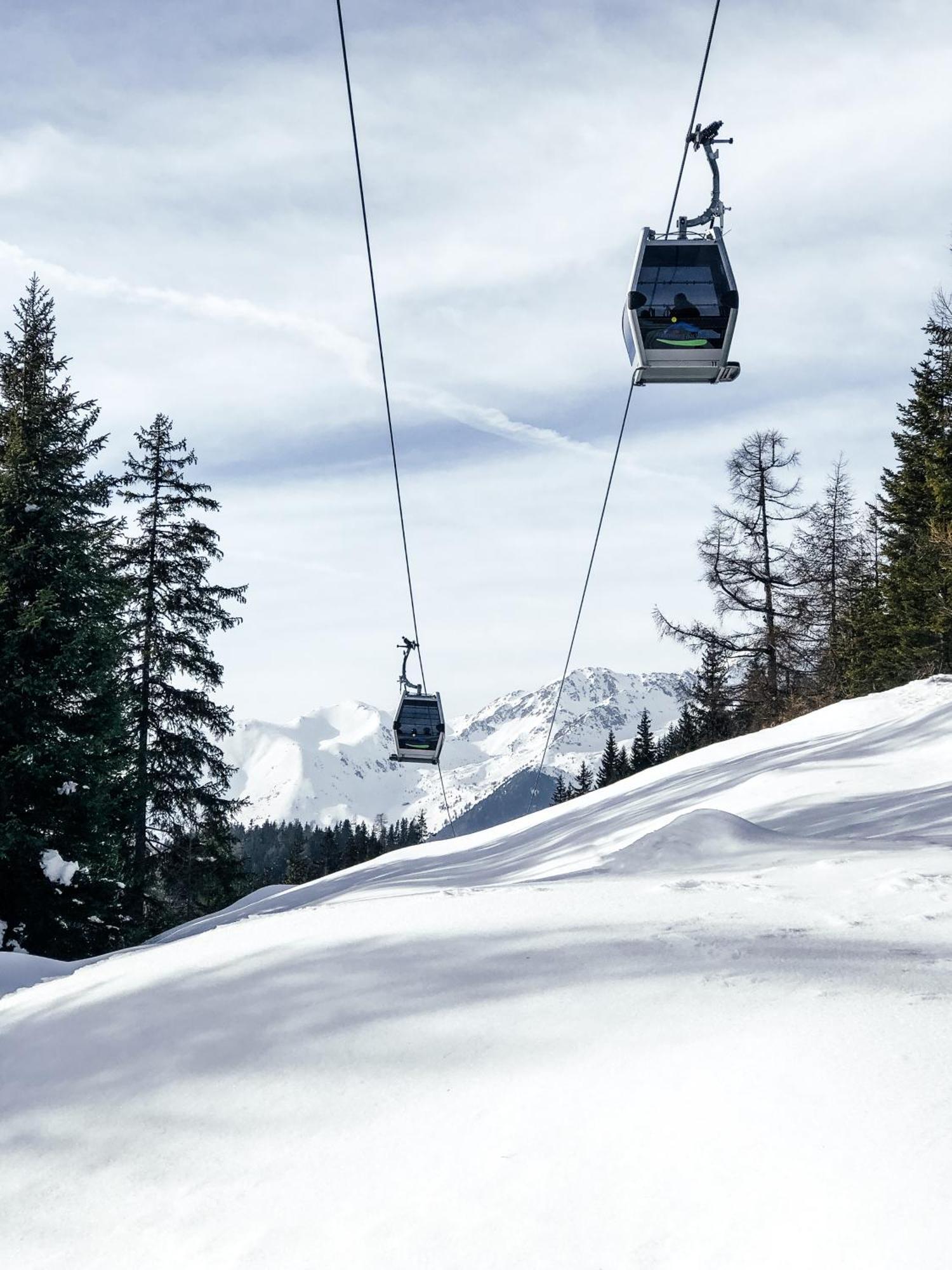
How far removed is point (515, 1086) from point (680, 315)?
7245 millimetres

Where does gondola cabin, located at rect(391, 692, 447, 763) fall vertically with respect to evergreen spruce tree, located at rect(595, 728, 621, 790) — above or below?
above

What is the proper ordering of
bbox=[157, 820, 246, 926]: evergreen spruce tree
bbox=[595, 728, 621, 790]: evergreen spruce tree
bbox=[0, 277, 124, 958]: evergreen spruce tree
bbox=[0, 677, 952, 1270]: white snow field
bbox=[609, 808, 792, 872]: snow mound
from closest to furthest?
bbox=[0, 677, 952, 1270]: white snow field
bbox=[609, 808, 792, 872]: snow mound
bbox=[0, 277, 124, 958]: evergreen spruce tree
bbox=[157, 820, 246, 926]: evergreen spruce tree
bbox=[595, 728, 621, 790]: evergreen spruce tree

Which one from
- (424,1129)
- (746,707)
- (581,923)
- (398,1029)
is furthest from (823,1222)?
(746,707)

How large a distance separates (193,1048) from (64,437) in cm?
1643

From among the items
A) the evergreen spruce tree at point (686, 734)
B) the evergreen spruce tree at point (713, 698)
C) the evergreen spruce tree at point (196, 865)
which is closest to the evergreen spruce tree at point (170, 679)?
the evergreen spruce tree at point (196, 865)

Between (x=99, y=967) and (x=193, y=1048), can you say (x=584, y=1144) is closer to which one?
(x=193, y=1048)

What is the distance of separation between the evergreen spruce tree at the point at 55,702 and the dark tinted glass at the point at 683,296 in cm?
1158

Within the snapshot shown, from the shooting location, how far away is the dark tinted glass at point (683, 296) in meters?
8.17

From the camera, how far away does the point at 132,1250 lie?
7.97 feet

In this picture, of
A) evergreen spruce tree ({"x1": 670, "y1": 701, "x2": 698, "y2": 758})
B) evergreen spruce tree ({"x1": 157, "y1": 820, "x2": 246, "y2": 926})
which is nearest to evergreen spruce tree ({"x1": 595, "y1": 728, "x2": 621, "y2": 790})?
evergreen spruce tree ({"x1": 670, "y1": 701, "x2": 698, "y2": 758})

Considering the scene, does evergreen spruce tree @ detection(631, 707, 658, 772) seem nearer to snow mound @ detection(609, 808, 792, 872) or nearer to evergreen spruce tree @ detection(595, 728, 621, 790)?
evergreen spruce tree @ detection(595, 728, 621, 790)

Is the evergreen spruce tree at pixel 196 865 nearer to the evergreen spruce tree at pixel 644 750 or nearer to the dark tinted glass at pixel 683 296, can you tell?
the dark tinted glass at pixel 683 296

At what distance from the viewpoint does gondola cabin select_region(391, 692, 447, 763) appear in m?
19.2

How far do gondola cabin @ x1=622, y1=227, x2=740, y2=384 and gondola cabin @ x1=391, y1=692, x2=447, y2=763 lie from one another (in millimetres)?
11824
